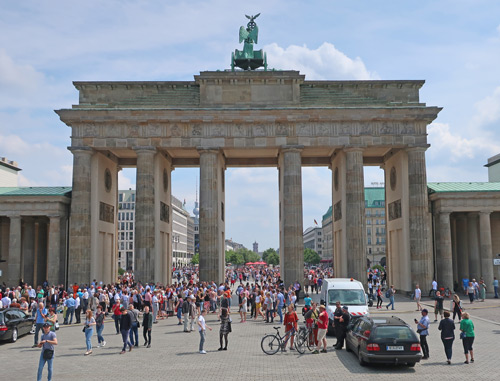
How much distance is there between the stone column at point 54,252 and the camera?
43381 millimetres

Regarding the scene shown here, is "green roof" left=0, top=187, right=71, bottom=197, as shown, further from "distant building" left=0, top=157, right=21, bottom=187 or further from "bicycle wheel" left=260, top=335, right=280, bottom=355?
"bicycle wheel" left=260, top=335, right=280, bottom=355

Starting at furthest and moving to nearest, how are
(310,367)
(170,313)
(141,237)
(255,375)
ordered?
(141,237) → (170,313) → (310,367) → (255,375)

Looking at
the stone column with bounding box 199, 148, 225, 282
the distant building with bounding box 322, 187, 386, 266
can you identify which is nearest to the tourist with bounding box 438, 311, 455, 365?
the stone column with bounding box 199, 148, 225, 282

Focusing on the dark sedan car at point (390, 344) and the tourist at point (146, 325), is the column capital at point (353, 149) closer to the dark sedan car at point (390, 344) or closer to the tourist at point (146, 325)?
the tourist at point (146, 325)

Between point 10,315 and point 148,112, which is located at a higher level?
point 148,112

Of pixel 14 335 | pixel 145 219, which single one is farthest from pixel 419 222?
pixel 14 335

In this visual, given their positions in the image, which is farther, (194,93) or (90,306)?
(194,93)

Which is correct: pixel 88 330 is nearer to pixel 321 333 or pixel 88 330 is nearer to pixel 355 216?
pixel 321 333

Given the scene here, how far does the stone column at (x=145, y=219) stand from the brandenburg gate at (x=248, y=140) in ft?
0.28

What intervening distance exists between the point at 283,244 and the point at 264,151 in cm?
914

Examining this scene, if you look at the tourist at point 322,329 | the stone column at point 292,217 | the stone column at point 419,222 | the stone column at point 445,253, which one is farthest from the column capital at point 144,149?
the tourist at point 322,329

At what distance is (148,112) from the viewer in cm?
4359

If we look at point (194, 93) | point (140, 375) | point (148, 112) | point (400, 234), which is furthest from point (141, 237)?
point (140, 375)

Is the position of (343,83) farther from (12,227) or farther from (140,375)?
(140,375)
